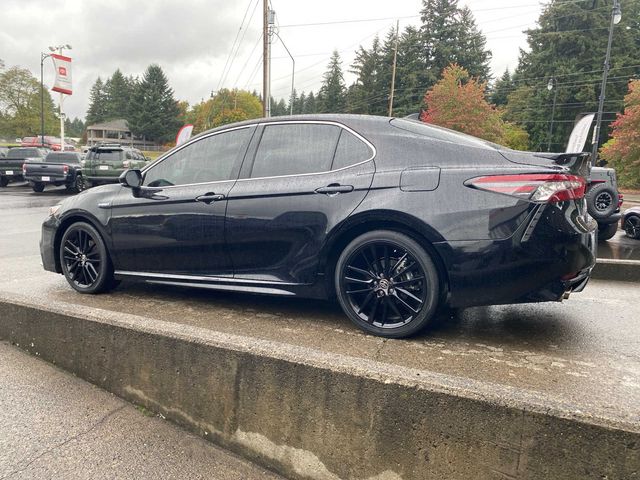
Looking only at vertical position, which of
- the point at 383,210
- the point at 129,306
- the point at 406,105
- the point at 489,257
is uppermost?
the point at 406,105

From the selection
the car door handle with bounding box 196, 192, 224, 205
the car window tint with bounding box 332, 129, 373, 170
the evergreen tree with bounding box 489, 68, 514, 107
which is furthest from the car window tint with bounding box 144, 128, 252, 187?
the evergreen tree with bounding box 489, 68, 514, 107

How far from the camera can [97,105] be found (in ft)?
410

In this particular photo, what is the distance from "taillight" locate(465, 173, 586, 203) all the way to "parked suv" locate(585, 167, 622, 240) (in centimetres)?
869

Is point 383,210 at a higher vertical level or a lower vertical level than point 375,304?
higher

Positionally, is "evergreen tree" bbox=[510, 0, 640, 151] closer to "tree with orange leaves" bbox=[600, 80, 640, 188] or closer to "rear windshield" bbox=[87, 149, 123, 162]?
"tree with orange leaves" bbox=[600, 80, 640, 188]

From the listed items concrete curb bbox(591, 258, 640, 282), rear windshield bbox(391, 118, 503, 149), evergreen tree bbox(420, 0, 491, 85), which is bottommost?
concrete curb bbox(591, 258, 640, 282)

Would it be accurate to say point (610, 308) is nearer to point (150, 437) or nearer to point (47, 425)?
point (150, 437)

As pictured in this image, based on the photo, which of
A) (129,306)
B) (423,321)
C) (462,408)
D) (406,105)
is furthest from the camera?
(406,105)

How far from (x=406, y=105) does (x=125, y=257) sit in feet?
177

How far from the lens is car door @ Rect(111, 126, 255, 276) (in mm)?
3662

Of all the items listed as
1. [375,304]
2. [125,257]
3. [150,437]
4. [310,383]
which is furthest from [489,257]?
[125,257]

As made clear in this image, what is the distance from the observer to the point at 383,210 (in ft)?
9.89

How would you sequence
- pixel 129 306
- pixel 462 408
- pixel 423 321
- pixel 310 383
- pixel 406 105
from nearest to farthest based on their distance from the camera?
pixel 462 408 < pixel 310 383 < pixel 423 321 < pixel 129 306 < pixel 406 105

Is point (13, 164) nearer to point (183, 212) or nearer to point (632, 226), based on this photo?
point (183, 212)
